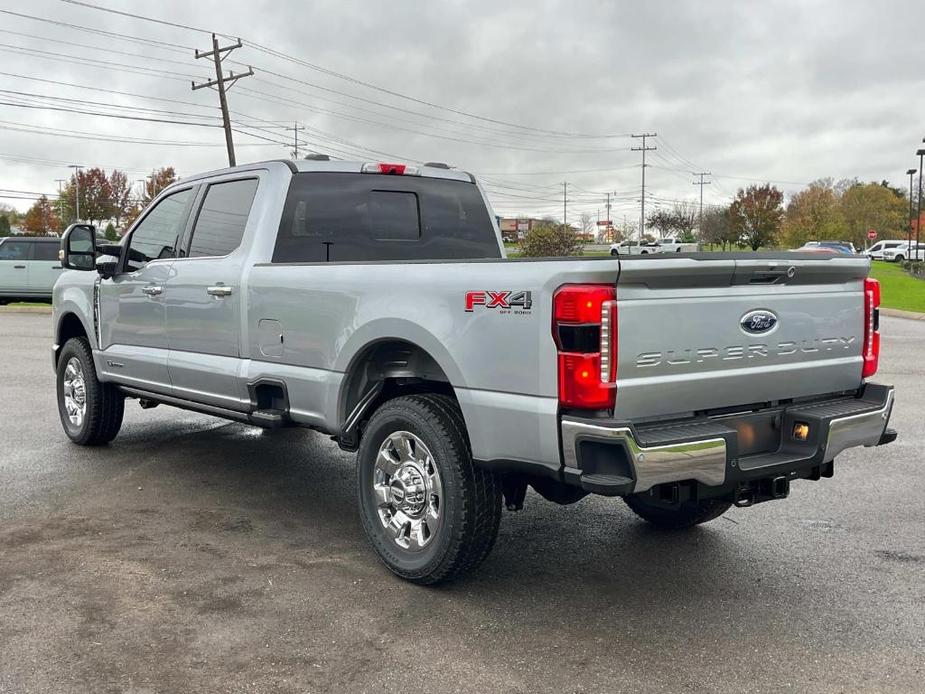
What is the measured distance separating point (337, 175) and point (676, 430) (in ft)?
9.98

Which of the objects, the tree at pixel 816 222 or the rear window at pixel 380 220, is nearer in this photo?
Result: the rear window at pixel 380 220

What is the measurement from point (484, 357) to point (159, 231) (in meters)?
3.63

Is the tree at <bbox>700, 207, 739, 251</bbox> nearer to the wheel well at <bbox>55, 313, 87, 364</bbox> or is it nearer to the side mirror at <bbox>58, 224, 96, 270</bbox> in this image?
the wheel well at <bbox>55, 313, 87, 364</bbox>

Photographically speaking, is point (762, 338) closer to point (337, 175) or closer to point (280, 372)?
point (280, 372)

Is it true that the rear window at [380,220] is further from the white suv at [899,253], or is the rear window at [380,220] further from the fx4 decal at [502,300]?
the white suv at [899,253]

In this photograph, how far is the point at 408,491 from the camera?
4.36 m

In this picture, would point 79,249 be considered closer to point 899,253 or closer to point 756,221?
point 899,253

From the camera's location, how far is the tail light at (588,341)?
3.47 metres

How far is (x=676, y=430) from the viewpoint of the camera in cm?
364

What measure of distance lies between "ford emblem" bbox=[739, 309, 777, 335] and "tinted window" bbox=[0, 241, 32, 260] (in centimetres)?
2234

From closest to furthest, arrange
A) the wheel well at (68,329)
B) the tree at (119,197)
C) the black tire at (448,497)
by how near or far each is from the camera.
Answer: the black tire at (448,497) < the wheel well at (68,329) < the tree at (119,197)

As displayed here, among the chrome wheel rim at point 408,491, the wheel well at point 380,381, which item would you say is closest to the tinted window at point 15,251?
the wheel well at point 380,381

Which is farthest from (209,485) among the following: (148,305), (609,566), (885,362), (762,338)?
(885,362)

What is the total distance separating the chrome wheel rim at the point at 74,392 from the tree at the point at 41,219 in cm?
11431
